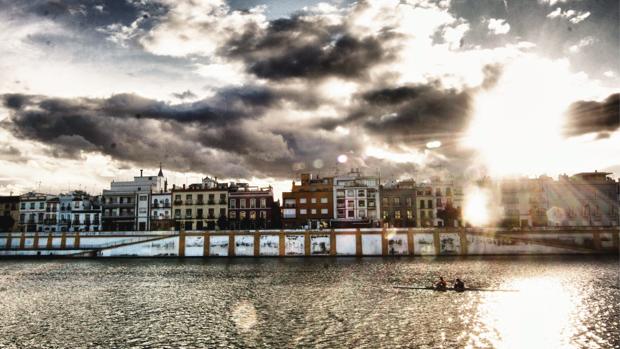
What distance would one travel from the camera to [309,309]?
30.8 m

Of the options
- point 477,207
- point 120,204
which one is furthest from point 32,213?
point 477,207

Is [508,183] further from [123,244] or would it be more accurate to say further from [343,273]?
[123,244]

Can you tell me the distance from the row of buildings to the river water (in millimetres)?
46672


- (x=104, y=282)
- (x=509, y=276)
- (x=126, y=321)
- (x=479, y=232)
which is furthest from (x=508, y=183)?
(x=126, y=321)

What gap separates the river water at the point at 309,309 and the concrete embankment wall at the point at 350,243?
19155mm

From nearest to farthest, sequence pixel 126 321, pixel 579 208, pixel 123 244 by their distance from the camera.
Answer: pixel 126 321 < pixel 123 244 < pixel 579 208

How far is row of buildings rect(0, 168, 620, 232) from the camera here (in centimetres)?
9919

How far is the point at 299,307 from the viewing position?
3148cm

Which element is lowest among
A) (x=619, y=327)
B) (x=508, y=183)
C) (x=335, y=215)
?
(x=619, y=327)

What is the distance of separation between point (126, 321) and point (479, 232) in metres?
58.5

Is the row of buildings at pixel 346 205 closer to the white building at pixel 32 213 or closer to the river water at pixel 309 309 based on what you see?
the white building at pixel 32 213

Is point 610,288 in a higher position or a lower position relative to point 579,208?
lower

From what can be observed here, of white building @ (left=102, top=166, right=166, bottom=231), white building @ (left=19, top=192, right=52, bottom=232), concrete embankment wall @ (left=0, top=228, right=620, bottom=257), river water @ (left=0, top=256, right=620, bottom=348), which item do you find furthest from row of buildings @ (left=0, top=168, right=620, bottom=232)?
river water @ (left=0, top=256, right=620, bottom=348)

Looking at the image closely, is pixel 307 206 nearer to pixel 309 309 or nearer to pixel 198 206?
pixel 198 206
